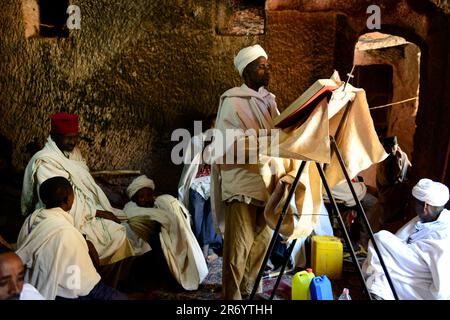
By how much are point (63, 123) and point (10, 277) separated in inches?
71.1

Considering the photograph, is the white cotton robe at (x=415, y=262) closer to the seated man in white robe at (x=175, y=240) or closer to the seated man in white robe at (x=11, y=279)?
the seated man in white robe at (x=175, y=240)

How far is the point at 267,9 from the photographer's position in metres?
4.73

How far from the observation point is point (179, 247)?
3.85 m

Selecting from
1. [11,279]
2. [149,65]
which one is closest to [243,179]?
[11,279]

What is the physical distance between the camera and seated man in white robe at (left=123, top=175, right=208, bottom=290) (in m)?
3.80

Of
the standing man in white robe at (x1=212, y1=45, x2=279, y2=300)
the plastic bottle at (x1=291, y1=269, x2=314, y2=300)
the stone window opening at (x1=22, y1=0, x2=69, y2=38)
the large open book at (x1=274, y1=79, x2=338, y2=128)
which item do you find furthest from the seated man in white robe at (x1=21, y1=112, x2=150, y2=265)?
the stone window opening at (x1=22, y1=0, x2=69, y2=38)

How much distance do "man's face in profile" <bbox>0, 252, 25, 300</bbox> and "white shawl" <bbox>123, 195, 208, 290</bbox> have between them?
66.6 inches

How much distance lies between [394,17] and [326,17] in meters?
0.84

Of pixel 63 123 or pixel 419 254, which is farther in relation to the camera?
pixel 63 123

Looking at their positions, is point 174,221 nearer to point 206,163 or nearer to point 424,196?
point 206,163

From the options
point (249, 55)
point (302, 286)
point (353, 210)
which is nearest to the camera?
point (249, 55)

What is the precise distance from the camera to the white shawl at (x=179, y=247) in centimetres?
379

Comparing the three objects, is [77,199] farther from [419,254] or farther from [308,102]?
[419,254]

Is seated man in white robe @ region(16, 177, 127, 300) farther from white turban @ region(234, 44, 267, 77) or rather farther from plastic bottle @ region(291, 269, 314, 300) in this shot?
white turban @ region(234, 44, 267, 77)
